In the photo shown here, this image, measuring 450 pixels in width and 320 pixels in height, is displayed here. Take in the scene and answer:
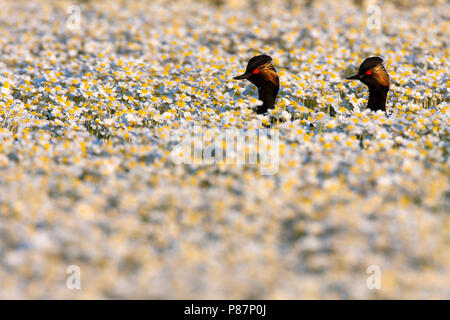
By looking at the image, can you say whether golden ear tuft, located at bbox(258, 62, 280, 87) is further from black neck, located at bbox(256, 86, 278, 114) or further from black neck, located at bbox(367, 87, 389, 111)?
black neck, located at bbox(367, 87, 389, 111)

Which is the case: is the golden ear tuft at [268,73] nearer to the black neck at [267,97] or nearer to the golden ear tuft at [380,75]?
the black neck at [267,97]

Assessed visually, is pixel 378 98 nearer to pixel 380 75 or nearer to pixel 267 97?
pixel 380 75

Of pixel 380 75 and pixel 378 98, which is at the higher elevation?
pixel 380 75

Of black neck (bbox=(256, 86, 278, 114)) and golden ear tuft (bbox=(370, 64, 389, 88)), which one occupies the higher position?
golden ear tuft (bbox=(370, 64, 389, 88))

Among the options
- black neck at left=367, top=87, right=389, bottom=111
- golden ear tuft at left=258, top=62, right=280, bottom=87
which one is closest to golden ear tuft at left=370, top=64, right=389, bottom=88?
black neck at left=367, top=87, right=389, bottom=111

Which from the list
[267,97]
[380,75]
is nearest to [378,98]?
[380,75]

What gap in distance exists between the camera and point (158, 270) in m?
3.68

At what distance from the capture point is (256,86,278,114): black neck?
22.6ft

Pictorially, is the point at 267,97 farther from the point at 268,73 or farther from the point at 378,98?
the point at 378,98

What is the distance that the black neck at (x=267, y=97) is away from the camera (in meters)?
6.90

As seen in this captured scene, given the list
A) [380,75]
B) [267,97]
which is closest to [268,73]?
[267,97]

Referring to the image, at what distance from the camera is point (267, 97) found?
6934 mm

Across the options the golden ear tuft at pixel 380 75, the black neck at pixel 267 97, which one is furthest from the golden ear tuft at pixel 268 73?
the golden ear tuft at pixel 380 75
